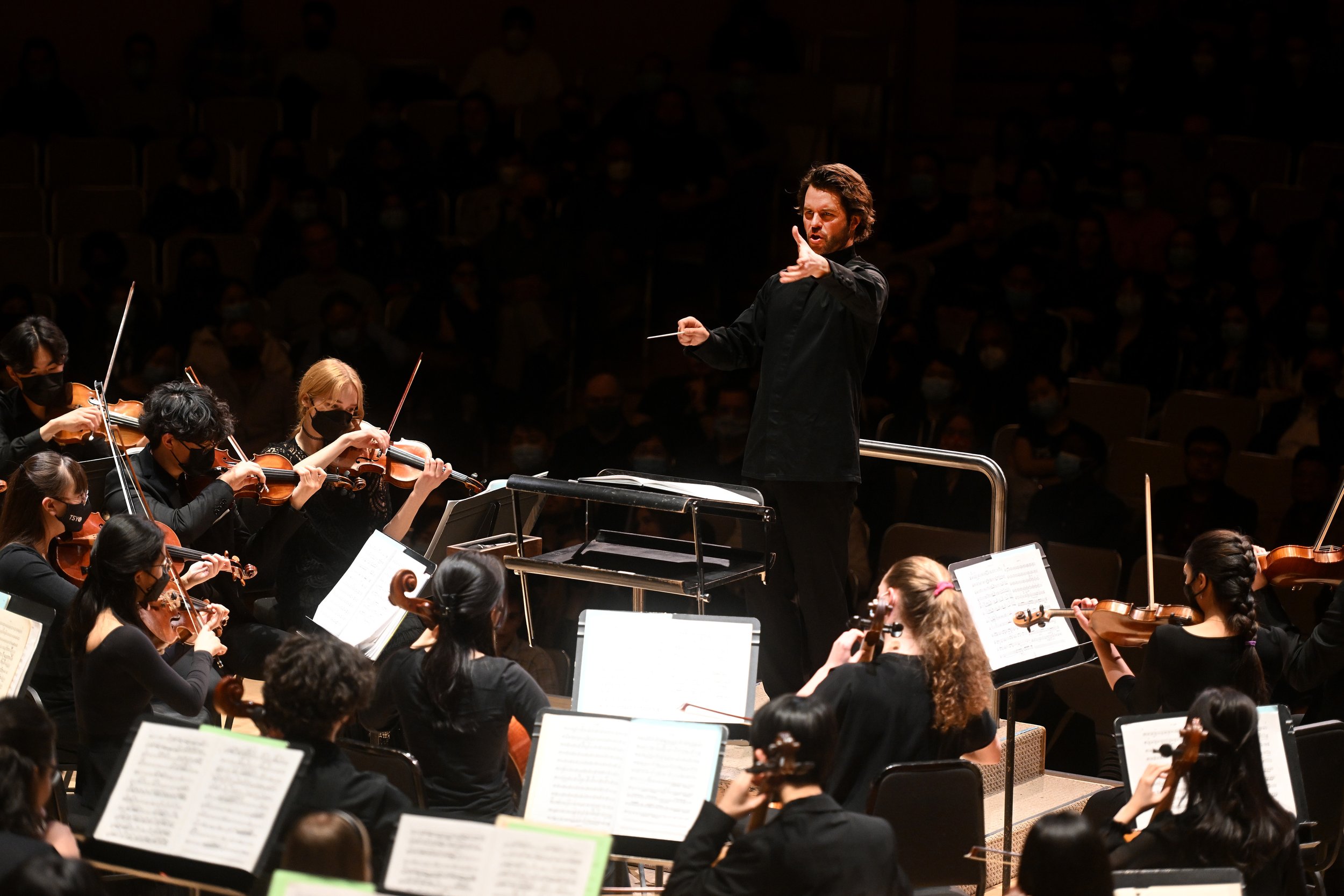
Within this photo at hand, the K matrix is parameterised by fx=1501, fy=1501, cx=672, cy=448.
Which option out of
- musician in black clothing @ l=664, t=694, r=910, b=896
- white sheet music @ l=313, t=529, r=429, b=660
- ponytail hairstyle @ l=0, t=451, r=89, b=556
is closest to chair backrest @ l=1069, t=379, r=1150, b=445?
white sheet music @ l=313, t=529, r=429, b=660

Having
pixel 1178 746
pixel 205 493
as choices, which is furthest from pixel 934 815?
pixel 205 493

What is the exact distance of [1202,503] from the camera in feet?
19.8

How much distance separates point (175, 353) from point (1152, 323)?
4.60 m

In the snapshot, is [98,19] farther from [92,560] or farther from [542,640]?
[92,560]

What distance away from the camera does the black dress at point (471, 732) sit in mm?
3244

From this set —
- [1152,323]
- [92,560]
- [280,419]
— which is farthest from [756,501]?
[1152,323]

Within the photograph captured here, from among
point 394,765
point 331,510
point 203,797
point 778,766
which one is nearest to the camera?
point 778,766

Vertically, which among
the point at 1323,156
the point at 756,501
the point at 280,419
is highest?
the point at 1323,156

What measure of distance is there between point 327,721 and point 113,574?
2.59ft

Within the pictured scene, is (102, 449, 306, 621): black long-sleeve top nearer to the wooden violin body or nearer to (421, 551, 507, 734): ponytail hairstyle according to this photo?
(421, 551, 507, 734): ponytail hairstyle

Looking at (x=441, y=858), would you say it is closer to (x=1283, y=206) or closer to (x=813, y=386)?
(x=813, y=386)

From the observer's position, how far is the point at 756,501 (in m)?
3.88

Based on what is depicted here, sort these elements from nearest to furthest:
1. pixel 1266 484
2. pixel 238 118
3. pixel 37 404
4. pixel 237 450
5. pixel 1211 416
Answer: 1. pixel 237 450
2. pixel 37 404
3. pixel 1266 484
4. pixel 1211 416
5. pixel 238 118

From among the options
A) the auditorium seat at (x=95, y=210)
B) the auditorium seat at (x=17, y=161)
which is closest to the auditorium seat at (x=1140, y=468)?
the auditorium seat at (x=95, y=210)
